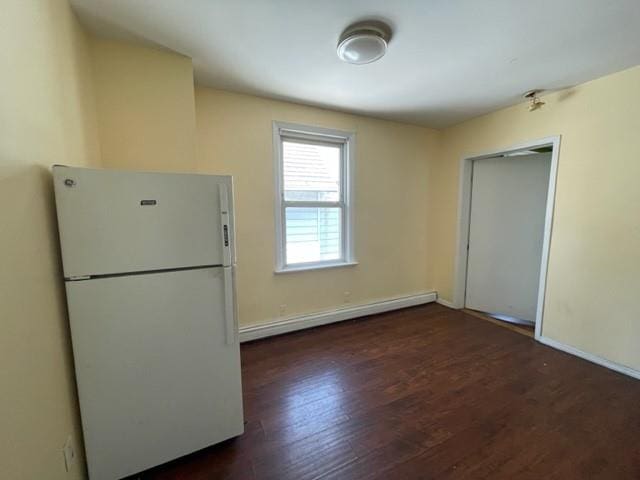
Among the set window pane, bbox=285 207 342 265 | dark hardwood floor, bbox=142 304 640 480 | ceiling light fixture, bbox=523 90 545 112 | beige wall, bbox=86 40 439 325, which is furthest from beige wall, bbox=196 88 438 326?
ceiling light fixture, bbox=523 90 545 112

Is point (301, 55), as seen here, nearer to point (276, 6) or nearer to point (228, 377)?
point (276, 6)

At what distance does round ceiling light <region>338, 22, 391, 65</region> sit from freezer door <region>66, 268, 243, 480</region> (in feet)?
5.34

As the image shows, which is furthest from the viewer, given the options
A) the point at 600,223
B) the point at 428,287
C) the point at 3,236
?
the point at 428,287

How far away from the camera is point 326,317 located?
3.01 meters

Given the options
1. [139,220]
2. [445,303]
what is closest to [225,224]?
[139,220]

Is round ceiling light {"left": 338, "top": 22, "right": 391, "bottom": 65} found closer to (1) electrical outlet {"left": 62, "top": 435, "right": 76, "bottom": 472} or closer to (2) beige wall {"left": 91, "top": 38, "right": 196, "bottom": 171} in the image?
(2) beige wall {"left": 91, "top": 38, "right": 196, "bottom": 171}

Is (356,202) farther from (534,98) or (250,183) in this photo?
(534,98)

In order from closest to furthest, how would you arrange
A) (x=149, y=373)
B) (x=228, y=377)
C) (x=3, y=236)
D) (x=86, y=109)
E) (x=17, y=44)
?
1. (x=3, y=236)
2. (x=17, y=44)
3. (x=149, y=373)
4. (x=228, y=377)
5. (x=86, y=109)

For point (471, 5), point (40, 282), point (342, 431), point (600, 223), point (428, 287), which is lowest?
point (342, 431)

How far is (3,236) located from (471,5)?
90.2 inches

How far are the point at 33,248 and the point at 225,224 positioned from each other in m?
0.70

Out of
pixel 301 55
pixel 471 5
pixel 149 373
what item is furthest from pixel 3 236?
pixel 471 5

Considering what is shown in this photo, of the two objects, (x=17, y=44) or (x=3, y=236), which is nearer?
(x=3, y=236)

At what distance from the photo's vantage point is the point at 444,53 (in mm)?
1818
